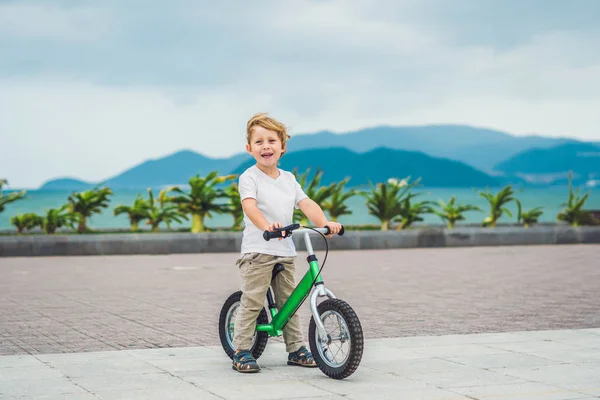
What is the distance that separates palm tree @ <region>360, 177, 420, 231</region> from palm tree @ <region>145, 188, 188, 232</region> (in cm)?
389

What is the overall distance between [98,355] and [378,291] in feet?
18.1

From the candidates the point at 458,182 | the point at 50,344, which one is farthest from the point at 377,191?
the point at 458,182

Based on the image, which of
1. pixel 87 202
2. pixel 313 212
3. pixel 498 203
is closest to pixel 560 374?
pixel 313 212

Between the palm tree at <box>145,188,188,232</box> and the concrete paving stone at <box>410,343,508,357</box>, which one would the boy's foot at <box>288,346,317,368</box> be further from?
the palm tree at <box>145,188,188,232</box>

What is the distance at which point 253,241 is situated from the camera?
6.27 meters

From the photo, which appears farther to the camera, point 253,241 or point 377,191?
point 377,191

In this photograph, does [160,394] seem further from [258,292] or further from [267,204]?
[267,204]

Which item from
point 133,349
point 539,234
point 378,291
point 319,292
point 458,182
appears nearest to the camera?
point 319,292

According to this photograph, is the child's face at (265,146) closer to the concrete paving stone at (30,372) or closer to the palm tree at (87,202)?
the concrete paving stone at (30,372)

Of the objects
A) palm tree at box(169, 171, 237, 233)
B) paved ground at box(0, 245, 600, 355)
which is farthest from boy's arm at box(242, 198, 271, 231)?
palm tree at box(169, 171, 237, 233)

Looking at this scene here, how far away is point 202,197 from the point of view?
64.1 feet

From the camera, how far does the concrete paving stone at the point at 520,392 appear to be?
A: 17.8 feet

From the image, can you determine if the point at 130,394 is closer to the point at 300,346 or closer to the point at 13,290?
the point at 300,346

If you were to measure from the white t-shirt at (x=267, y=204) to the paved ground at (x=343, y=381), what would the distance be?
2.55ft
